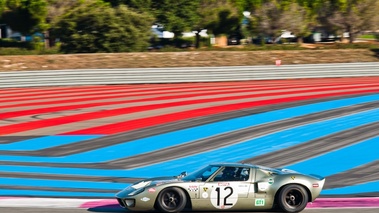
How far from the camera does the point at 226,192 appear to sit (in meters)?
11.5

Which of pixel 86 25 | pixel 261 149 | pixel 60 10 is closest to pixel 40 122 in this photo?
pixel 261 149

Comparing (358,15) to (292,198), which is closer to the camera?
(292,198)

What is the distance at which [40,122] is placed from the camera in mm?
20734

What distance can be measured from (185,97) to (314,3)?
43.3 m

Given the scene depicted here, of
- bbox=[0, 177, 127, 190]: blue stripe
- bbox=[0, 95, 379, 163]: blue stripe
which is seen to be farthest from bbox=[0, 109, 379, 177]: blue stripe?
bbox=[0, 95, 379, 163]: blue stripe

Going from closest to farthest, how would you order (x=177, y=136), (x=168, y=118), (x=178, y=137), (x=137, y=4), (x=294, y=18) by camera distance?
(x=178, y=137), (x=177, y=136), (x=168, y=118), (x=137, y=4), (x=294, y=18)

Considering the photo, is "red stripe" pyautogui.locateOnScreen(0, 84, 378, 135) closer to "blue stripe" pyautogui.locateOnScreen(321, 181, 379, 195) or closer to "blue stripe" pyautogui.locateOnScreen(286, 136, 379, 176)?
"blue stripe" pyautogui.locateOnScreen(286, 136, 379, 176)

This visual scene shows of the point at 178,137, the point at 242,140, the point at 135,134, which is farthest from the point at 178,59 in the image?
the point at 242,140

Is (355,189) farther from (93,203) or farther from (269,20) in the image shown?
(269,20)

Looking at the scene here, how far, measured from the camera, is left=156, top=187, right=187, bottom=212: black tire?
Result: 11359 millimetres

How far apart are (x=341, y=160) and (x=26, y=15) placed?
148 feet

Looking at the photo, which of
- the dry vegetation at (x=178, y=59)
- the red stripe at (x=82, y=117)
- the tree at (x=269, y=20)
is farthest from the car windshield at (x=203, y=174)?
the tree at (x=269, y=20)

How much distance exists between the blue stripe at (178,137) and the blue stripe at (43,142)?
835 millimetres

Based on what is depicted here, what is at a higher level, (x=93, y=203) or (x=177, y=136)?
(x=177, y=136)
